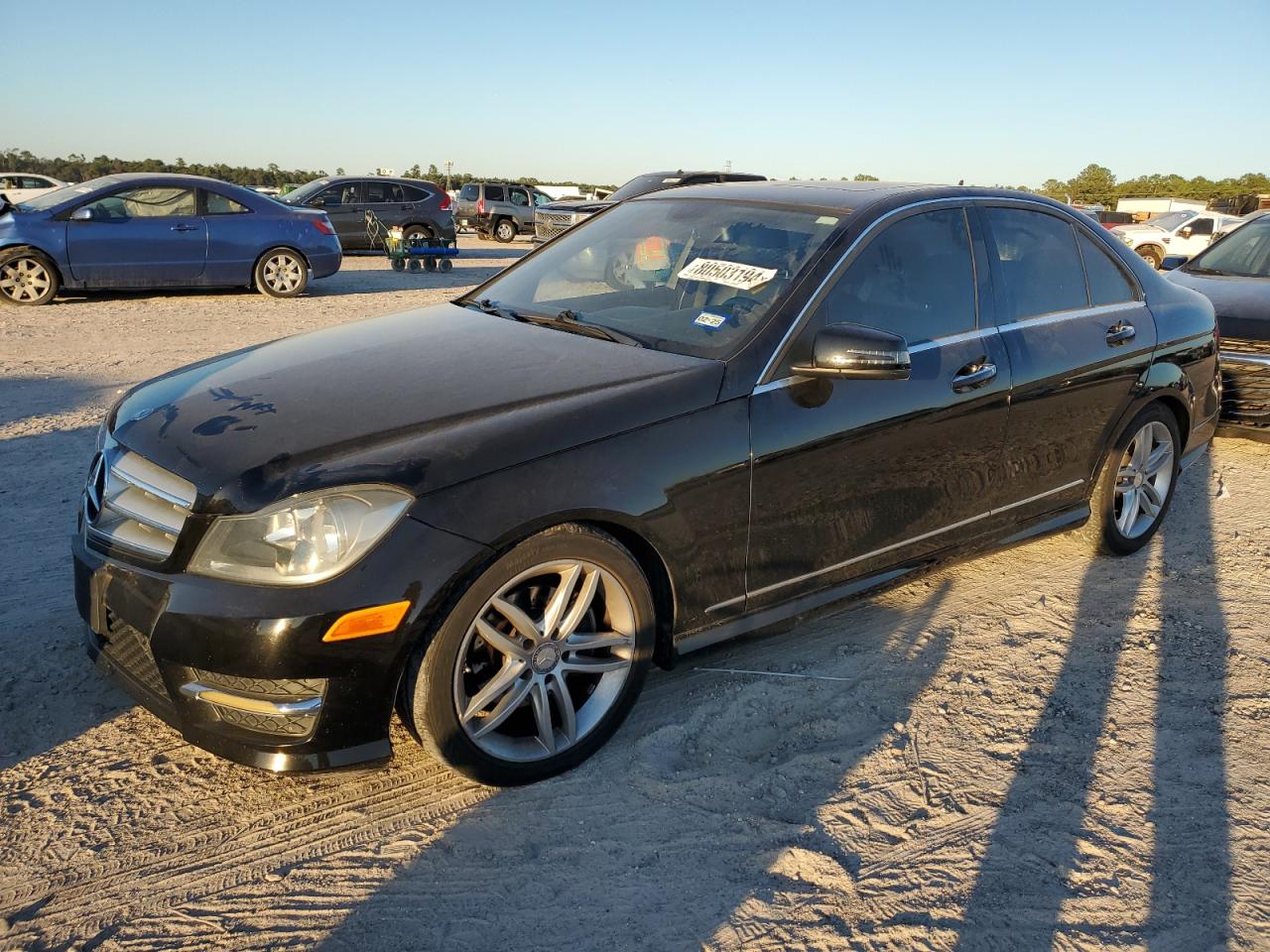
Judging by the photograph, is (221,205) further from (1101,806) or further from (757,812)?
(1101,806)

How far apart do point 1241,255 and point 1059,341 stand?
510 cm

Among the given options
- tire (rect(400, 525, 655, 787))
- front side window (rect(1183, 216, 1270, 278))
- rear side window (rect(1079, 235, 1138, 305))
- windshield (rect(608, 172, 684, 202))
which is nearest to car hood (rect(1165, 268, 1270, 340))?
front side window (rect(1183, 216, 1270, 278))

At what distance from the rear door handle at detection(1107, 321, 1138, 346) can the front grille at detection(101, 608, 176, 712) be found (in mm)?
3940

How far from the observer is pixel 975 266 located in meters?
3.95

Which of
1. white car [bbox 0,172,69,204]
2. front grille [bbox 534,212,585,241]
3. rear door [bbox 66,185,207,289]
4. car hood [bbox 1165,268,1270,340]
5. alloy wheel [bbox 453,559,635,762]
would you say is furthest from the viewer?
white car [bbox 0,172,69,204]

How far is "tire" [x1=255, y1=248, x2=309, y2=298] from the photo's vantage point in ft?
41.9

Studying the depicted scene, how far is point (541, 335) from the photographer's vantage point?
11.8 ft

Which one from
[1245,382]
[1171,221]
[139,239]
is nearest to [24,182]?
[139,239]

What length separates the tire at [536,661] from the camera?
104 inches

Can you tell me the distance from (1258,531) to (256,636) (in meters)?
5.18

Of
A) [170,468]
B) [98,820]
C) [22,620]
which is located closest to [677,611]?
[170,468]

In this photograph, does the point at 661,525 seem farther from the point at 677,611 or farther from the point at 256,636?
the point at 256,636

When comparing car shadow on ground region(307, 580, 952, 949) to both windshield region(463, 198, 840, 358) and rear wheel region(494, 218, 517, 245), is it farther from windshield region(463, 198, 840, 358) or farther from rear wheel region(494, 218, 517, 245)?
rear wheel region(494, 218, 517, 245)

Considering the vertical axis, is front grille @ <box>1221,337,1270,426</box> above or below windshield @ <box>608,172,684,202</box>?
below
